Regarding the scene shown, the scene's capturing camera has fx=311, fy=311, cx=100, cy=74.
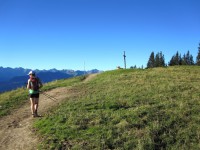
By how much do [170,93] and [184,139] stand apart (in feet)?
36.0

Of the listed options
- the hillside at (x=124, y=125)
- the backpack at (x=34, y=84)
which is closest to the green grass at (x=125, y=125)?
the hillside at (x=124, y=125)

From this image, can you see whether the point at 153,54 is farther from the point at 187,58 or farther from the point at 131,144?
the point at 131,144

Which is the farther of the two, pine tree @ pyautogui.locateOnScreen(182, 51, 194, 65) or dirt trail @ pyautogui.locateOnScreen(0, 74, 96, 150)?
pine tree @ pyautogui.locateOnScreen(182, 51, 194, 65)

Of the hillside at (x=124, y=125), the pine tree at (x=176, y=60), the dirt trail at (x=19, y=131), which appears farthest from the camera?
the pine tree at (x=176, y=60)

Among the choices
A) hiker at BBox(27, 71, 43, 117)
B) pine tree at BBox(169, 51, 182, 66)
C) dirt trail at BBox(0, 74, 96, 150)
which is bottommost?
dirt trail at BBox(0, 74, 96, 150)

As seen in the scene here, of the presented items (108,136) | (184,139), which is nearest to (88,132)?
(108,136)

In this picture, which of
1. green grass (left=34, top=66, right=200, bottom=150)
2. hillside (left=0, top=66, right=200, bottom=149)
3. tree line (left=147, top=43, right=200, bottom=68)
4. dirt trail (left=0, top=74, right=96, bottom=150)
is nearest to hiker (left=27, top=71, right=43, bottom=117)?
dirt trail (left=0, top=74, right=96, bottom=150)

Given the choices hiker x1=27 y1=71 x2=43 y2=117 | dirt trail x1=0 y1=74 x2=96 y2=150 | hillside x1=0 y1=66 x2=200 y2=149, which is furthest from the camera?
hiker x1=27 y1=71 x2=43 y2=117

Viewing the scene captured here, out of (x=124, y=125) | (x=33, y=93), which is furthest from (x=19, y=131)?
(x=124, y=125)

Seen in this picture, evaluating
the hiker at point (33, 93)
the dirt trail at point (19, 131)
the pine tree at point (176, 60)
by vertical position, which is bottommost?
the dirt trail at point (19, 131)

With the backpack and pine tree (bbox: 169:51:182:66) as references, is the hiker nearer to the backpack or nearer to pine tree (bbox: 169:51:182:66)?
the backpack

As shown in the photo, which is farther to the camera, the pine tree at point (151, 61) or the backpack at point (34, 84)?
the pine tree at point (151, 61)

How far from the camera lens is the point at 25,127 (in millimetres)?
17906

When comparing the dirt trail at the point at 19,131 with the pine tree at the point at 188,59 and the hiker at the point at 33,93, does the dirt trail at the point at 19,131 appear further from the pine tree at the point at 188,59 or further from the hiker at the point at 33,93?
the pine tree at the point at 188,59
